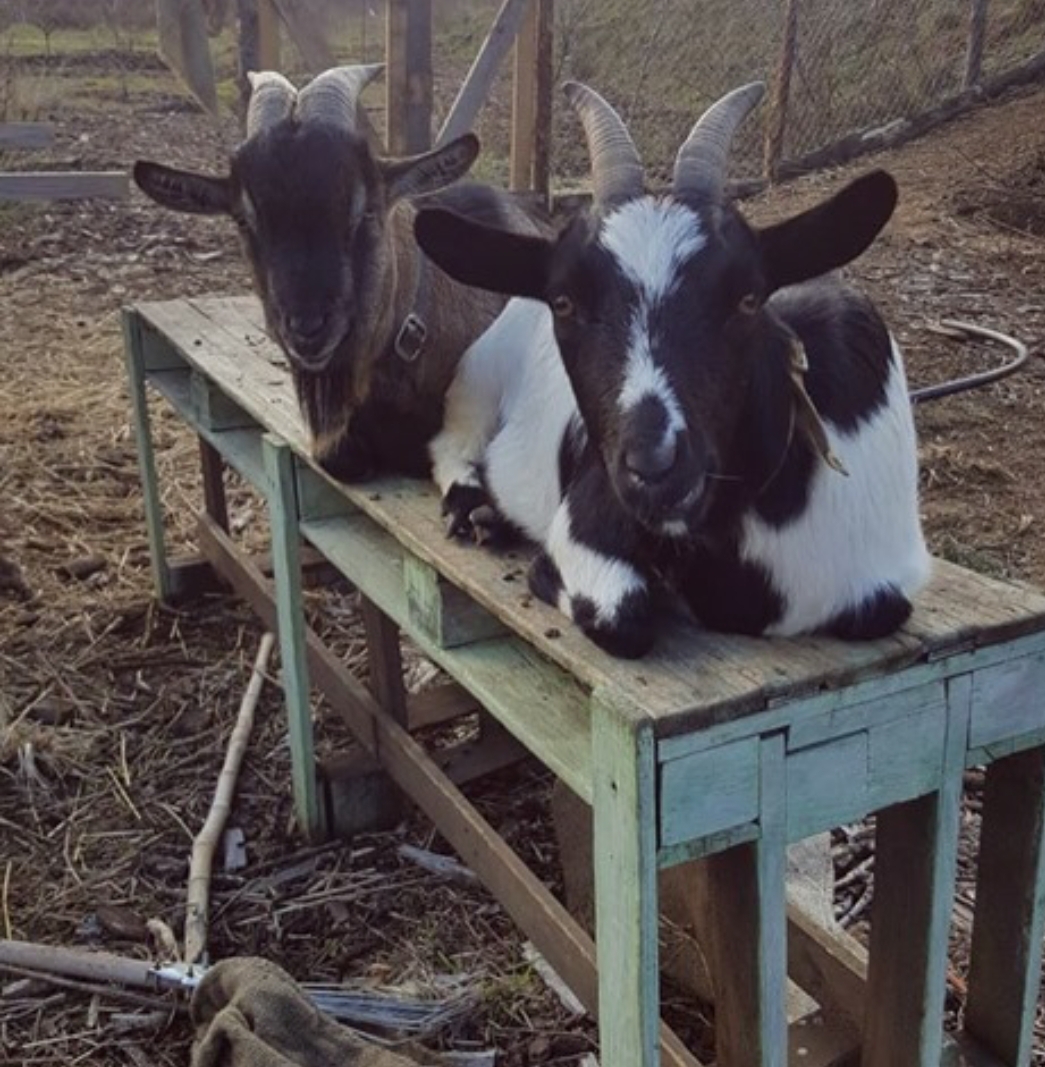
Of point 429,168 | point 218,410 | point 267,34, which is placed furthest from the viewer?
point 267,34

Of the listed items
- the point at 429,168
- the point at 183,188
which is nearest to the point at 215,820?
the point at 183,188

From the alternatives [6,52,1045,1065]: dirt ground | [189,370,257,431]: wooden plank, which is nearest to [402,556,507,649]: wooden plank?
[6,52,1045,1065]: dirt ground

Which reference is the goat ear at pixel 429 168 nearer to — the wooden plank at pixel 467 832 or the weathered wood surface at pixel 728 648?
the weathered wood surface at pixel 728 648

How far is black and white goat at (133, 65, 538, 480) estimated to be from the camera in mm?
2754

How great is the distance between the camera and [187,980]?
3.16 m

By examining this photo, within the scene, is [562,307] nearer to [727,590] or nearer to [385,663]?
[727,590]

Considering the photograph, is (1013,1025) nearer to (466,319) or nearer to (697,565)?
(697,565)

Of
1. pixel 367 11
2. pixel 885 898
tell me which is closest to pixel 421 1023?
pixel 885 898

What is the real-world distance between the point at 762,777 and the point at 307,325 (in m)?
1.21

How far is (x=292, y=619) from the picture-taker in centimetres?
362

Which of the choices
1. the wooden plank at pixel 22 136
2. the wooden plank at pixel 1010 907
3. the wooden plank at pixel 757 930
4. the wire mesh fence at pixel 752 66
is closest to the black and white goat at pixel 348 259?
the wooden plank at pixel 757 930

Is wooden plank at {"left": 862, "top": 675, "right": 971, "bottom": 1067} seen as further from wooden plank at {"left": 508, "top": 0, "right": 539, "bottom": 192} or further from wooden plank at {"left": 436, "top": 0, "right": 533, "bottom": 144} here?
wooden plank at {"left": 508, "top": 0, "right": 539, "bottom": 192}

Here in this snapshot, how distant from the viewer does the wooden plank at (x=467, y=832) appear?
9.24 ft

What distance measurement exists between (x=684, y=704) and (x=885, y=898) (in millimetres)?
757
